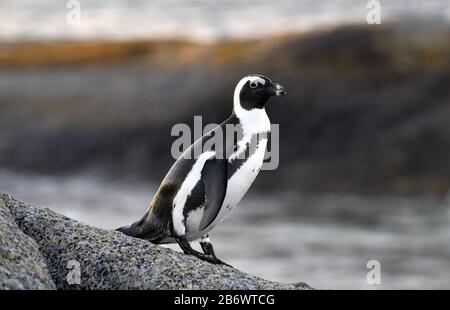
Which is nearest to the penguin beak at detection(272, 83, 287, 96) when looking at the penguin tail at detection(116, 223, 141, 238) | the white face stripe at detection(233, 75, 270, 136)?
the white face stripe at detection(233, 75, 270, 136)

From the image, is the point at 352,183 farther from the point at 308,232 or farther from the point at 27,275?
the point at 27,275

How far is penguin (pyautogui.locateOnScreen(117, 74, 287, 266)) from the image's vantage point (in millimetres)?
6715

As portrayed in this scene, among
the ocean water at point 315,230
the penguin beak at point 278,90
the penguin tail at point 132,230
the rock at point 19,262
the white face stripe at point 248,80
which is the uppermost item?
the ocean water at point 315,230

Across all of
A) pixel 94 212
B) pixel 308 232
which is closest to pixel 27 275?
pixel 308 232

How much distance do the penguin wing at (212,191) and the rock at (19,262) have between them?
3.88ft

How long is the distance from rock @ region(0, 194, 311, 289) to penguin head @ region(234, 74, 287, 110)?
1.19 meters

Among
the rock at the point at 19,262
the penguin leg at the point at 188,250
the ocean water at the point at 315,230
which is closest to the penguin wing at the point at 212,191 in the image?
the penguin leg at the point at 188,250

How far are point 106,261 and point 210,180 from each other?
0.90 meters

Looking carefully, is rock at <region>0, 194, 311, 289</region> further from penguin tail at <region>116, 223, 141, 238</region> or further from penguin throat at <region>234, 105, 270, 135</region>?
penguin throat at <region>234, 105, 270, 135</region>

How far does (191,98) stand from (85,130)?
14.8ft

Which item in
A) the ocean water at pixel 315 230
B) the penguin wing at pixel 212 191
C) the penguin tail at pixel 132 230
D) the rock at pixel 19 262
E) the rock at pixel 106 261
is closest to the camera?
the rock at pixel 19 262

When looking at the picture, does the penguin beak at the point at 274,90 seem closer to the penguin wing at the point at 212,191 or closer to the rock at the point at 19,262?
the penguin wing at the point at 212,191

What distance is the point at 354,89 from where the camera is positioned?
1240 inches

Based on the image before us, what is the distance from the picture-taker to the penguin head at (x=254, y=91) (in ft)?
22.9
